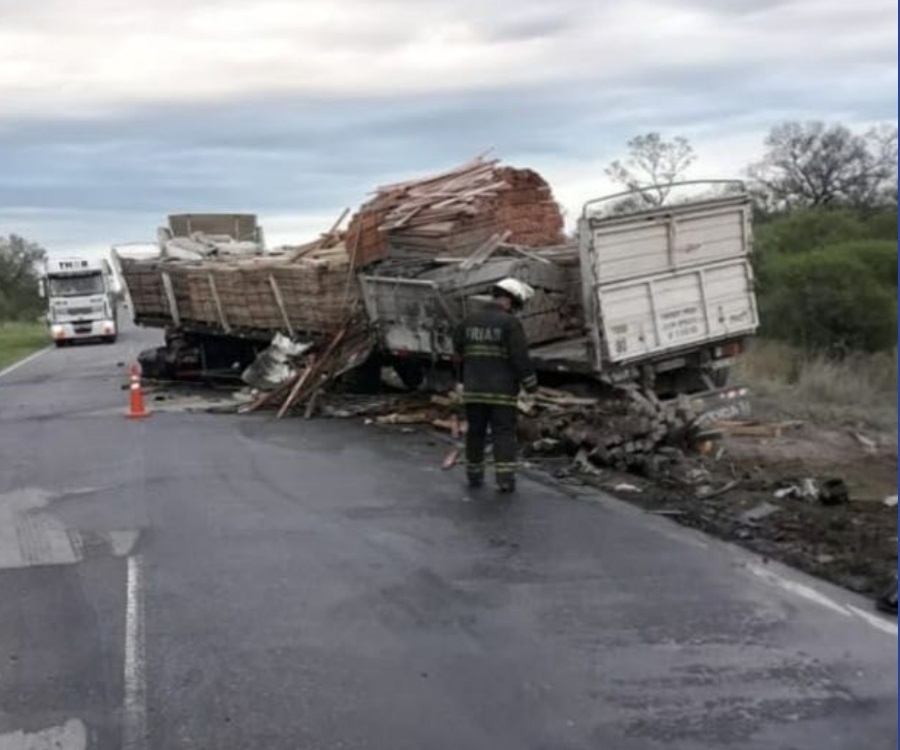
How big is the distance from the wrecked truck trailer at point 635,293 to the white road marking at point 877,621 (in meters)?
7.93

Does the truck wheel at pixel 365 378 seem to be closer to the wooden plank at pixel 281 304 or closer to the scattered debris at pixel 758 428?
the wooden plank at pixel 281 304

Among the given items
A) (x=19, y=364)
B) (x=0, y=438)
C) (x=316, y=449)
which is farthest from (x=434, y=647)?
(x=19, y=364)

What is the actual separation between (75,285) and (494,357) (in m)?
40.7

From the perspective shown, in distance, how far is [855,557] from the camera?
8.94 m

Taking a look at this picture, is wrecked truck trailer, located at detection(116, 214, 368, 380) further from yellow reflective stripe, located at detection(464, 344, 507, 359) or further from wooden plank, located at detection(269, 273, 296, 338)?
yellow reflective stripe, located at detection(464, 344, 507, 359)

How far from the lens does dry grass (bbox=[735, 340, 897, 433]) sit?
22.9 m

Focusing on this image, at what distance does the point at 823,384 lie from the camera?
89.1 ft

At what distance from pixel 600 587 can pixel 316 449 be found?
774cm

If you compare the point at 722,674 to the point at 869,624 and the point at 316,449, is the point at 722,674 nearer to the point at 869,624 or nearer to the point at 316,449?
the point at 869,624

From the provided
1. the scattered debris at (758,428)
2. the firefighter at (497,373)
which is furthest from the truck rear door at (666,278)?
the firefighter at (497,373)

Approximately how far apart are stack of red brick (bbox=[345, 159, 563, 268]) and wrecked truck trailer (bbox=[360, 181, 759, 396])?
1.96ft

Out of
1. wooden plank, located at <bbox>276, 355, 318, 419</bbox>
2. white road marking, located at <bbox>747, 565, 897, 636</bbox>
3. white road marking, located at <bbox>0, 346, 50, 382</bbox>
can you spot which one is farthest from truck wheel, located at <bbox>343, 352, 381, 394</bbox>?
white road marking, located at <bbox>0, 346, 50, 382</bbox>

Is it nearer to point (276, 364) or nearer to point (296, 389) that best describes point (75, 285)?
point (276, 364)

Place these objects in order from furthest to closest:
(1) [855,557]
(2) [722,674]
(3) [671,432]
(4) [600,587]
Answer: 1. (3) [671,432]
2. (1) [855,557]
3. (4) [600,587]
4. (2) [722,674]
